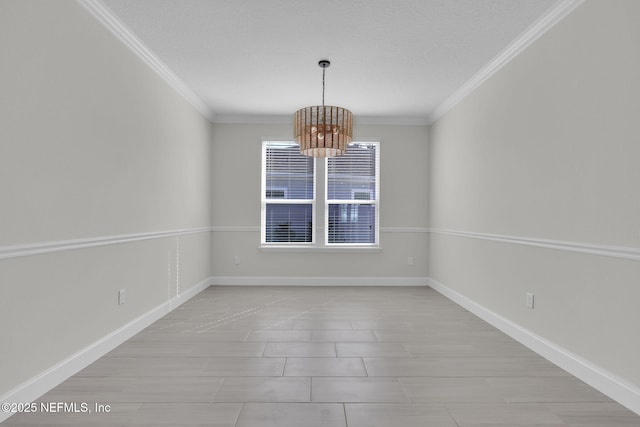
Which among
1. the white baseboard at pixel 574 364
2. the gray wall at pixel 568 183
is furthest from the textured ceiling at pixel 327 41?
the white baseboard at pixel 574 364

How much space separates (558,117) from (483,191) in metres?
1.22

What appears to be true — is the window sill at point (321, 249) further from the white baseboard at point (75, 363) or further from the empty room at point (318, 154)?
the white baseboard at point (75, 363)

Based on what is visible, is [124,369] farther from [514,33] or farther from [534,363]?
[514,33]

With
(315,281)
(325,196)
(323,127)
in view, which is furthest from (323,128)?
(315,281)

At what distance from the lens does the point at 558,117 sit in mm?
2566

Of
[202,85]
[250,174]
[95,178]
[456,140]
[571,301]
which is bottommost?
[571,301]

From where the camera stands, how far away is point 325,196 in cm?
554

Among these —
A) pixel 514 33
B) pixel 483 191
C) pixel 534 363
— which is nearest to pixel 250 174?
pixel 483 191

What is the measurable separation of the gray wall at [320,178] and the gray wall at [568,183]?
5.16 feet

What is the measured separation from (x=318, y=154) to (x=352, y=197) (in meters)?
2.05

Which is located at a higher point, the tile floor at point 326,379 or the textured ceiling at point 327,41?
the textured ceiling at point 327,41

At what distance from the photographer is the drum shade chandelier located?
3307 millimetres

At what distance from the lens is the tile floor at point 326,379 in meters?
1.83

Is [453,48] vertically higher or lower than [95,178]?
higher
